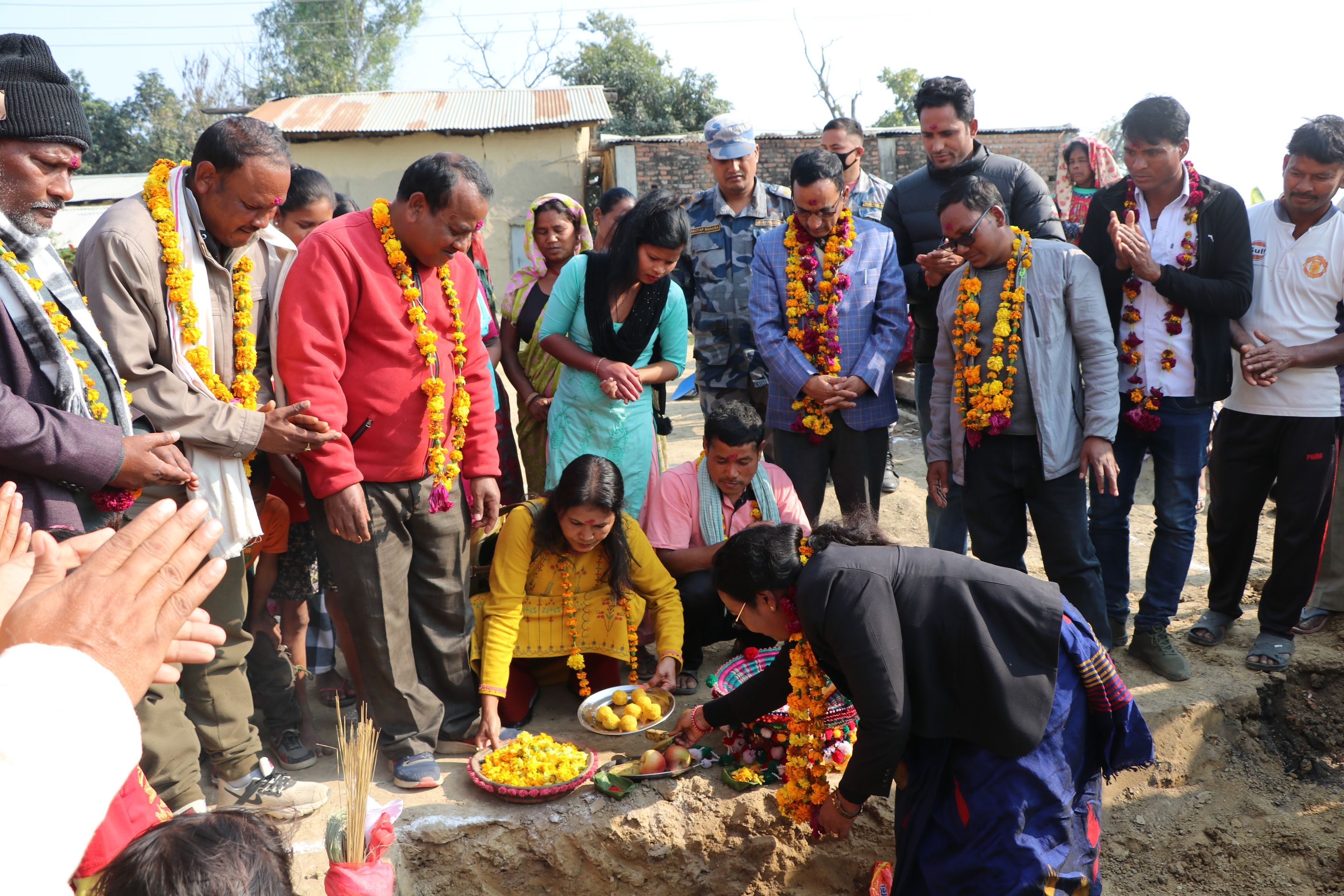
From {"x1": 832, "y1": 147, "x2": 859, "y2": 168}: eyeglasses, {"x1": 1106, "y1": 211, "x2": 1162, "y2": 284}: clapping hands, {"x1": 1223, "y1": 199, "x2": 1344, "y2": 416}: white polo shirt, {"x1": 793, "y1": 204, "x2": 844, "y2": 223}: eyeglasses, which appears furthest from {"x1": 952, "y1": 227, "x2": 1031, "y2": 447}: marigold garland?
{"x1": 832, "y1": 147, "x2": 859, "y2": 168}: eyeglasses

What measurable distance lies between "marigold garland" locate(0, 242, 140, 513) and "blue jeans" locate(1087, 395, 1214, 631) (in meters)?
3.83

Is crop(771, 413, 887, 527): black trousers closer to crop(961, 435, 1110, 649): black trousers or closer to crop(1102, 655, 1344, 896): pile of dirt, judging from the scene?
crop(961, 435, 1110, 649): black trousers

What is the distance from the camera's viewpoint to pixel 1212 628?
15.3ft

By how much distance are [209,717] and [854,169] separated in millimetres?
4446

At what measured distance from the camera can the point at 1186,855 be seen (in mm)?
3705

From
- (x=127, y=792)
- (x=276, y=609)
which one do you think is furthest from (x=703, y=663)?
(x=127, y=792)

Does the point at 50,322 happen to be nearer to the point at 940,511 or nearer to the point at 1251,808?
the point at 940,511

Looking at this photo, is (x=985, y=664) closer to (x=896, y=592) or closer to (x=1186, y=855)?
(x=896, y=592)

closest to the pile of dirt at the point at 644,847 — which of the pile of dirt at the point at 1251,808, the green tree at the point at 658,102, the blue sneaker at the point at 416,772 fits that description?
the blue sneaker at the point at 416,772

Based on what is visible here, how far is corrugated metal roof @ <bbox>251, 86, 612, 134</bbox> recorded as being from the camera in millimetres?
14984

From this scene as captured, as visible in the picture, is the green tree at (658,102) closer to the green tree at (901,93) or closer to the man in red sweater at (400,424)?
the green tree at (901,93)

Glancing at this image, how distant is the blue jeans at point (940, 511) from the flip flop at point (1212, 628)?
119 centimetres

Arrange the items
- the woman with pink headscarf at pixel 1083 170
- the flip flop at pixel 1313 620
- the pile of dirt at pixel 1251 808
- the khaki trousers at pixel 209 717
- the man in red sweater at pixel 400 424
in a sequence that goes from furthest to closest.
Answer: the woman with pink headscarf at pixel 1083 170, the flip flop at pixel 1313 620, the pile of dirt at pixel 1251 808, the man in red sweater at pixel 400 424, the khaki trousers at pixel 209 717

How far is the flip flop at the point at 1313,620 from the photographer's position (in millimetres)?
4801
